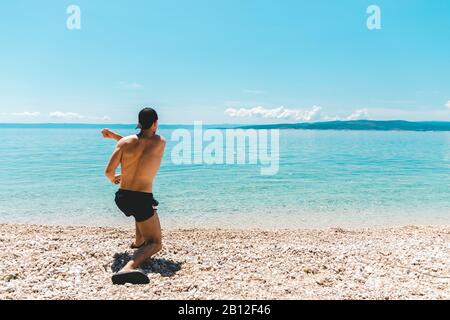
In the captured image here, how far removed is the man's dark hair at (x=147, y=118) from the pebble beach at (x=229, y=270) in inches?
100

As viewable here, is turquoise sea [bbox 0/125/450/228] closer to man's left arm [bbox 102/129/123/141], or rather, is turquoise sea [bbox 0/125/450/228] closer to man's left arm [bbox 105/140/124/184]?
man's left arm [bbox 102/129/123/141]

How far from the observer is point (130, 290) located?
18.1 ft

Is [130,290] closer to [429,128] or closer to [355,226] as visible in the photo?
[355,226]

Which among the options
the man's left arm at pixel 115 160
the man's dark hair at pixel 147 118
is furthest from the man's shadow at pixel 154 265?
the man's dark hair at pixel 147 118

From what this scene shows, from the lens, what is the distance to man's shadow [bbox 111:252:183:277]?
257 inches

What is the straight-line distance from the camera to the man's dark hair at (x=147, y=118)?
6305 mm

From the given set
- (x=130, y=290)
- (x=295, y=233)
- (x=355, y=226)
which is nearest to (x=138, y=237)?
(x=130, y=290)

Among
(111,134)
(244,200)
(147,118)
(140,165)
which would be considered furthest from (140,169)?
(244,200)

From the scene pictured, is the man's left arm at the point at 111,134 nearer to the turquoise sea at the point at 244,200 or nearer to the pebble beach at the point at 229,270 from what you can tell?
the pebble beach at the point at 229,270

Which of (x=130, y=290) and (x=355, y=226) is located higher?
(x=130, y=290)

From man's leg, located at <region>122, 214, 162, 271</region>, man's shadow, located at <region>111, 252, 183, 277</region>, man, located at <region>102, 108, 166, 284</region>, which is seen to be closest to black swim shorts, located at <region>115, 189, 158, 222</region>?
man, located at <region>102, 108, 166, 284</region>

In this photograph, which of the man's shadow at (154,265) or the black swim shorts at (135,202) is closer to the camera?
the black swim shorts at (135,202)
